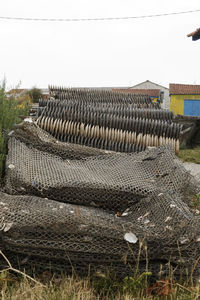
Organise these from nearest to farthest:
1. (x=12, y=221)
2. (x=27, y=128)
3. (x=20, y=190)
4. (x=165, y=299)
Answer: (x=165, y=299) < (x=12, y=221) < (x=20, y=190) < (x=27, y=128)

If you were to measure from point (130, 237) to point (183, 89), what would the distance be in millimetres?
Answer: 27486

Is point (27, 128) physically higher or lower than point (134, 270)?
higher

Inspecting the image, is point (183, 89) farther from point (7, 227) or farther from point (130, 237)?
point (7, 227)

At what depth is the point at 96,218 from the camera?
1.79 metres

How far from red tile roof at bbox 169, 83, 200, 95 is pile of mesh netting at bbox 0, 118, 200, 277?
25574 millimetres

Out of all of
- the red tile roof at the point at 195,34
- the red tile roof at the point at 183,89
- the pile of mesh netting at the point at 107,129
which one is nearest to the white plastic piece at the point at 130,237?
the pile of mesh netting at the point at 107,129

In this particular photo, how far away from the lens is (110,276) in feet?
5.68

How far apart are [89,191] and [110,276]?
62 cm

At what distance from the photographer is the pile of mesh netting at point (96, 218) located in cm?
169

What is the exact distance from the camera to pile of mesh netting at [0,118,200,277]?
5.56 feet

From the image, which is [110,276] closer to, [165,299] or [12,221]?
[165,299]

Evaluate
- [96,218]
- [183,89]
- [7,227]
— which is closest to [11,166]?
[7,227]

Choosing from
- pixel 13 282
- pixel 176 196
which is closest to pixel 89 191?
pixel 176 196

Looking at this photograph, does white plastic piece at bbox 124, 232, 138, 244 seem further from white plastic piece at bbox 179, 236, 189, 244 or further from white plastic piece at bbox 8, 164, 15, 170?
white plastic piece at bbox 8, 164, 15, 170
